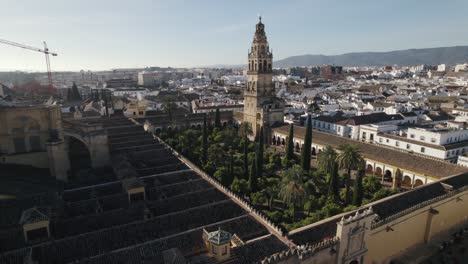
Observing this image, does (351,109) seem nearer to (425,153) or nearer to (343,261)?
(425,153)

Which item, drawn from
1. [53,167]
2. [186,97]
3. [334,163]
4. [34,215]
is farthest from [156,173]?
[186,97]

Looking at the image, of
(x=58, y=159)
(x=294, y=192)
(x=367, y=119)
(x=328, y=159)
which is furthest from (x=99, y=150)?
(x=367, y=119)

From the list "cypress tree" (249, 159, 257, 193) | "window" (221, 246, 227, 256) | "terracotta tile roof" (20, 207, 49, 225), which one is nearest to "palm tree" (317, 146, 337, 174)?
"cypress tree" (249, 159, 257, 193)

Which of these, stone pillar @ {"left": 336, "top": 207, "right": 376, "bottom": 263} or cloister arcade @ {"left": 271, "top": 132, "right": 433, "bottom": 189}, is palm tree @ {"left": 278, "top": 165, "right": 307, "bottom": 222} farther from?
cloister arcade @ {"left": 271, "top": 132, "right": 433, "bottom": 189}

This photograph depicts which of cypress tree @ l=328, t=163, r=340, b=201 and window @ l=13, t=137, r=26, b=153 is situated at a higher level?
window @ l=13, t=137, r=26, b=153

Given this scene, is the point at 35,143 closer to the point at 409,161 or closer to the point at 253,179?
the point at 253,179
